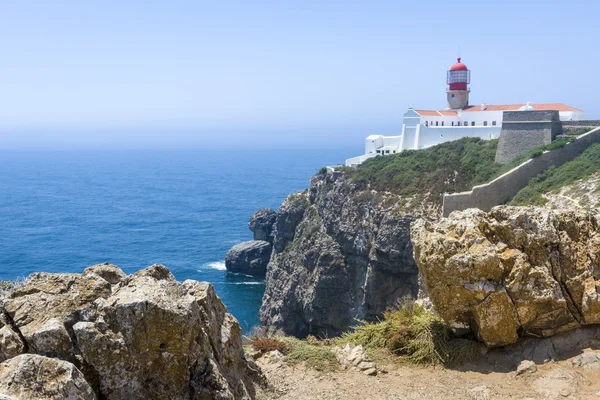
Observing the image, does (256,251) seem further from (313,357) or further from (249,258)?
(313,357)

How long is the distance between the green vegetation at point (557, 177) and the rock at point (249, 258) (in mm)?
32482

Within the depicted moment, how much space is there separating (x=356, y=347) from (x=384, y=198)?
30.4 m

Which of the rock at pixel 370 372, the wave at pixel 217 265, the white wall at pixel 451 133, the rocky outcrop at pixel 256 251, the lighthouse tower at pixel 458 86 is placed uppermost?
the lighthouse tower at pixel 458 86

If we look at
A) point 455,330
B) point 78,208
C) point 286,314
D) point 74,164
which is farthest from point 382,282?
point 74,164

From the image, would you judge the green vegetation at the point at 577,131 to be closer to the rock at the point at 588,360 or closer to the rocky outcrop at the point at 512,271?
the rocky outcrop at the point at 512,271

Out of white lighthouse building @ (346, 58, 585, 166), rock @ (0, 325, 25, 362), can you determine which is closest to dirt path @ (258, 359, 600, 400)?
rock @ (0, 325, 25, 362)

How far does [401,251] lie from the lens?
35.6m

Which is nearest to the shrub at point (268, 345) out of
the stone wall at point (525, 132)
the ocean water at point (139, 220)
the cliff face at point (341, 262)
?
the cliff face at point (341, 262)

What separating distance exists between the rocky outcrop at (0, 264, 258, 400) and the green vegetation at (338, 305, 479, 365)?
14.9 feet

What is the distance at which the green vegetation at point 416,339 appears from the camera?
9.04 m

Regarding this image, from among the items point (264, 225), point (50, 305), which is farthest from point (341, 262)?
point (50, 305)

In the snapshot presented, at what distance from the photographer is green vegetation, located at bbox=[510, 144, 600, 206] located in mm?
30148

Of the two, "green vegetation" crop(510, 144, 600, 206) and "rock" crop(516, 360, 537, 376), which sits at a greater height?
"green vegetation" crop(510, 144, 600, 206)

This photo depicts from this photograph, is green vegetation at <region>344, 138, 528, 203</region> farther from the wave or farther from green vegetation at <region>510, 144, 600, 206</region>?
the wave
